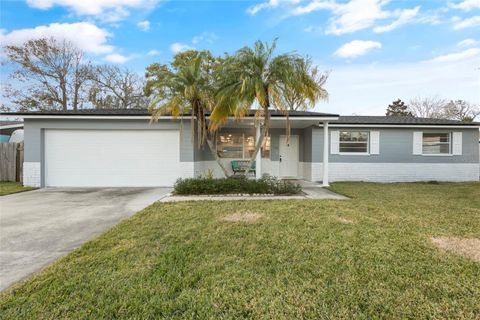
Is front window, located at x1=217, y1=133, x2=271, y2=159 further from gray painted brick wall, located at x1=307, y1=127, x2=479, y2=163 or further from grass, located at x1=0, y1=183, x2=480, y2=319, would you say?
grass, located at x1=0, y1=183, x2=480, y2=319

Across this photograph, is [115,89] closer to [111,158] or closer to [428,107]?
[111,158]

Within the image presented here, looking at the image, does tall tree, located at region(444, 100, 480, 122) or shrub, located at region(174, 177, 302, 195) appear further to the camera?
tall tree, located at region(444, 100, 480, 122)

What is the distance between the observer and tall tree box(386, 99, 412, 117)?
107 feet

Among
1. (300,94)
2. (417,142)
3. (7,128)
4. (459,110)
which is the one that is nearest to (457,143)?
(417,142)

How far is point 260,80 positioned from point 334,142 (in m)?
6.07

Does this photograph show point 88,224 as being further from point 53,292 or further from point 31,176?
point 31,176

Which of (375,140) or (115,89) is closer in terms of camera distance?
(375,140)

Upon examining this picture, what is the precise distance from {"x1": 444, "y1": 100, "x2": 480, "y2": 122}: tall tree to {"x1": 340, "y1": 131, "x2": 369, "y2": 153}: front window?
2526cm

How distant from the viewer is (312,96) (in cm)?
698

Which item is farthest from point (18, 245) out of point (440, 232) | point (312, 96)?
point (312, 96)

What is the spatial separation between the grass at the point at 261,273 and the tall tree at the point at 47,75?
66.1 ft

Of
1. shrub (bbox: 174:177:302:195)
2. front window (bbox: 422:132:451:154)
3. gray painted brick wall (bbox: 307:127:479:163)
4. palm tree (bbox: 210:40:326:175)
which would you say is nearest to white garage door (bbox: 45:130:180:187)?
shrub (bbox: 174:177:302:195)

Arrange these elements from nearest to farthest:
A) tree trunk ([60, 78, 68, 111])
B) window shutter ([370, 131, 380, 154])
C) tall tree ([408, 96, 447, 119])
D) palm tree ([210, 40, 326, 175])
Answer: palm tree ([210, 40, 326, 175]) → window shutter ([370, 131, 380, 154]) → tree trunk ([60, 78, 68, 111]) → tall tree ([408, 96, 447, 119])

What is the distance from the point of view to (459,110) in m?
27.0
